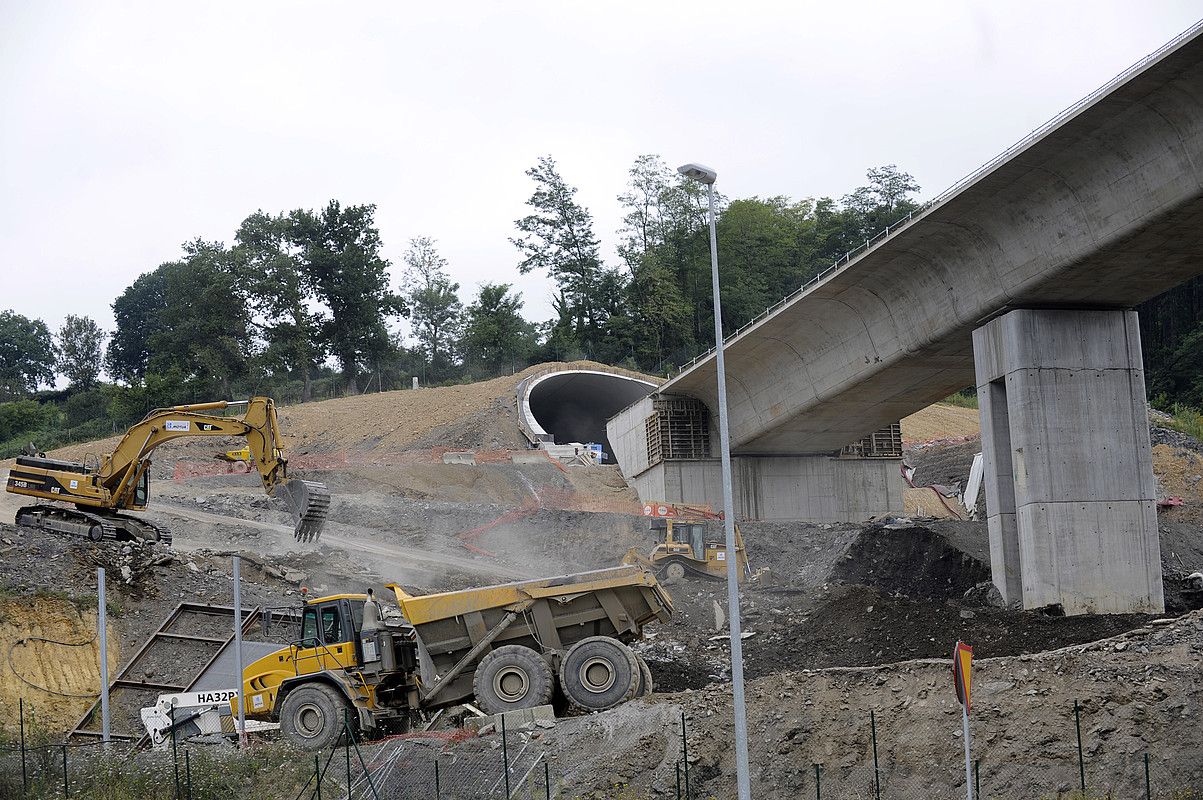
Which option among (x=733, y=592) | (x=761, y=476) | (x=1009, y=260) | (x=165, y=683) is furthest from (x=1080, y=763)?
(x=761, y=476)

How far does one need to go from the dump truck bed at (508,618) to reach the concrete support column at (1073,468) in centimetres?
1191

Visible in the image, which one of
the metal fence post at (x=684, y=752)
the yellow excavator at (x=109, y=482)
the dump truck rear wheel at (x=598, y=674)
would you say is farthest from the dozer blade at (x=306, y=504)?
the metal fence post at (x=684, y=752)

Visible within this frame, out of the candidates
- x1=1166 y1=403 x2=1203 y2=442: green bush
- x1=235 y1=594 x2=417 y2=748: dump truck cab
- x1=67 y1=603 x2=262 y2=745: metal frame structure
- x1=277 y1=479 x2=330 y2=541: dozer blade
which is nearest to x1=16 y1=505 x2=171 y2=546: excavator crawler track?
x1=277 y1=479 x2=330 y2=541: dozer blade

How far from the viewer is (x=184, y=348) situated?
7919 centimetres

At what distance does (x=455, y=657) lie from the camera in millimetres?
21391

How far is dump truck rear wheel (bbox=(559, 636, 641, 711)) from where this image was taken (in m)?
20.8

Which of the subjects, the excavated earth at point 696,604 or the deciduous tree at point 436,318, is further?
the deciduous tree at point 436,318

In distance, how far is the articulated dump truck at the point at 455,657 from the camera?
20797 mm

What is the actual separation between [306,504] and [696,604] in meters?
11.4

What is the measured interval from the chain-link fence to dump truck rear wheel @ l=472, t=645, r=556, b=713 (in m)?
0.76

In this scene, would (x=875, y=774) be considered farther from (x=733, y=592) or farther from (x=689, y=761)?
(x=733, y=592)

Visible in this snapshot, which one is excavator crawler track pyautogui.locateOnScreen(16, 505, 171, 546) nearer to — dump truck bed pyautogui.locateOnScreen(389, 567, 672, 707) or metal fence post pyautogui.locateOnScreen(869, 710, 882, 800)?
dump truck bed pyautogui.locateOnScreen(389, 567, 672, 707)

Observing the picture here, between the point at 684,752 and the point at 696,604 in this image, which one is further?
→ the point at 696,604

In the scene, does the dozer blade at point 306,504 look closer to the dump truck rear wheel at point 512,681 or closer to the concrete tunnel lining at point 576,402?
the dump truck rear wheel at point 512,681
